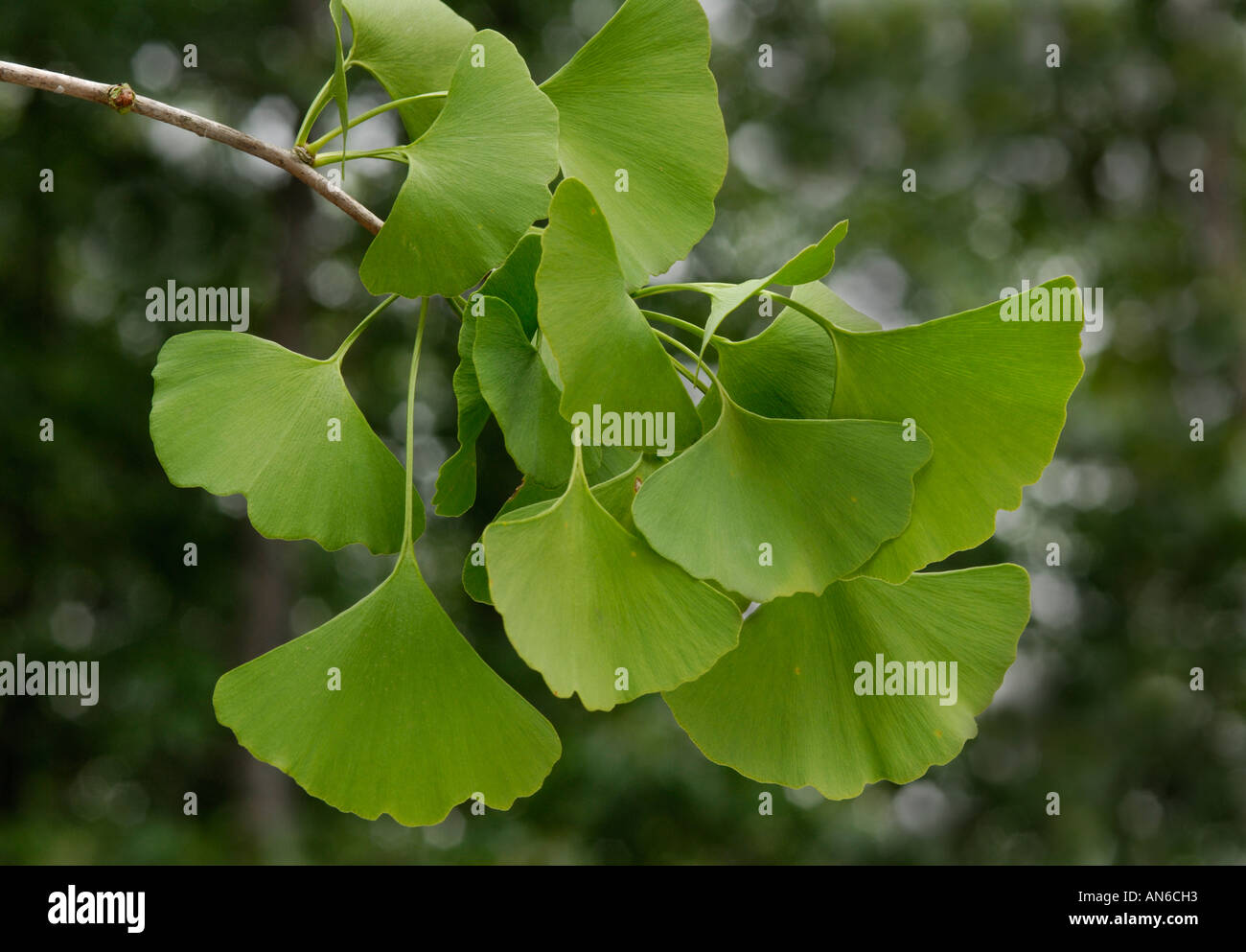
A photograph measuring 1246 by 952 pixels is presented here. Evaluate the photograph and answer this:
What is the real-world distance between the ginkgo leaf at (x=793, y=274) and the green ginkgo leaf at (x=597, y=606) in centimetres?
9

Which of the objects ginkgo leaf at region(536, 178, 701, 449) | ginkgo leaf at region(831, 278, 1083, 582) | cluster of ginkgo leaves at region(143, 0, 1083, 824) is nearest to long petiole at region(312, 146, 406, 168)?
cluster of ginkgo leaves at region(143, 0, 1083, 824)

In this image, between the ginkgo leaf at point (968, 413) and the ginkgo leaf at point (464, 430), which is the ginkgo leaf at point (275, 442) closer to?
the ginkgo leaf at point (464, 430)

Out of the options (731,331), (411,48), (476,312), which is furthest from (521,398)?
(731,331)

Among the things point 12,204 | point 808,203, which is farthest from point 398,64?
point 12,204

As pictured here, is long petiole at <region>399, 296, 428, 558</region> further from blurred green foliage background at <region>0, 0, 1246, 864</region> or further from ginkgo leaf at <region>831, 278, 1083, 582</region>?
blurred green foliage background at <region>0, 0, 1246, 864</region>

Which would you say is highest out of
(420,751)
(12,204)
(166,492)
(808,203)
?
(12,204)

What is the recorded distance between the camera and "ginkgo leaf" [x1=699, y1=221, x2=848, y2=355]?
0.40 m

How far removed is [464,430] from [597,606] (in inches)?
5.0

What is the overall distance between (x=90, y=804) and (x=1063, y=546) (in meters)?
3.04

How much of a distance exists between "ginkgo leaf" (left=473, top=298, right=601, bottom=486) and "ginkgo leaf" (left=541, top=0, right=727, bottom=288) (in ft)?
0.26

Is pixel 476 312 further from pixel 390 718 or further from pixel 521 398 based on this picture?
pixel 390 718

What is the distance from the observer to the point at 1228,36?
3.02 metres

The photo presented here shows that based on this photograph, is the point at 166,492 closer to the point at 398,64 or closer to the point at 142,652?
the point at 142,652

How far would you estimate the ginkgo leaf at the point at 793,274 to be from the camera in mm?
404
